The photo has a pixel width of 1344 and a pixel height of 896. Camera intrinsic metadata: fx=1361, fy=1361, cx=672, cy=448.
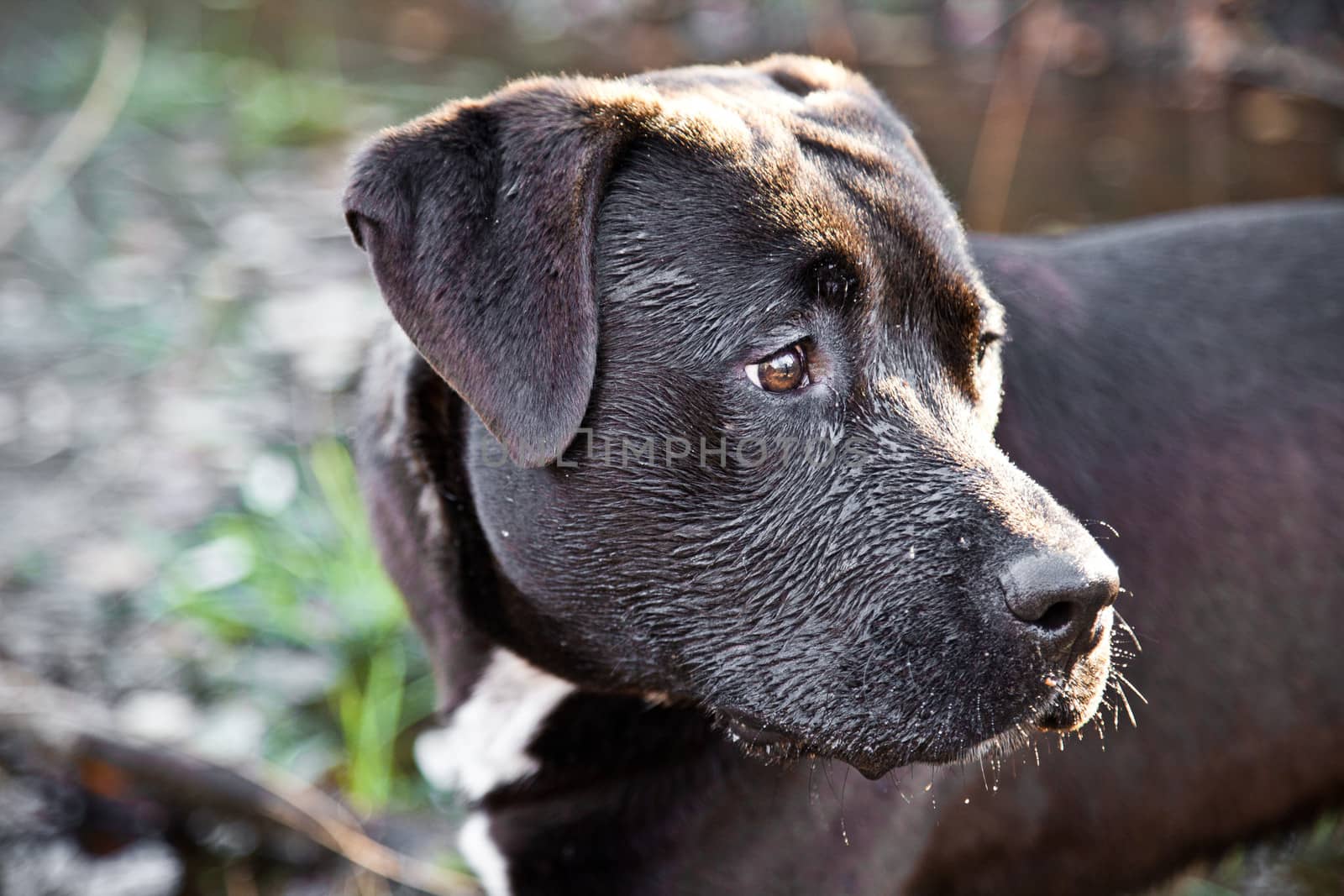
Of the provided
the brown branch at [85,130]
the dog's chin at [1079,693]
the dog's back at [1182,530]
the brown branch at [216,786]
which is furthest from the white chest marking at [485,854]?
the brown branch at [85,130]

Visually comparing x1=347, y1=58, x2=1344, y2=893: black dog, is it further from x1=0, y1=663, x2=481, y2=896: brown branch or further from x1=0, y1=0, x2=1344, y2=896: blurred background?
x1=0, y1=0, x2=1344, y2=896: blurred background

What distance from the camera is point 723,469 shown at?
6.65ft

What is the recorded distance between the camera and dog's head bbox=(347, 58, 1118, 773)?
6.35 feet

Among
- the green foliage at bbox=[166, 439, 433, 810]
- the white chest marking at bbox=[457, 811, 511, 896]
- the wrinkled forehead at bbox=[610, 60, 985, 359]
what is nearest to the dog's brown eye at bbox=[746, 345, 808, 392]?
the wrinkled forehead at bbox=[610, 60, 985, 359]

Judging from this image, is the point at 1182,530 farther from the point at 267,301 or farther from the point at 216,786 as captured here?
the point at 267,301

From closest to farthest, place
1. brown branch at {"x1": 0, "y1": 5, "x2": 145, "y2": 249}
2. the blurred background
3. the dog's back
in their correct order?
the dog's back < the blurred background < brown branch at {"x1": 0, "y1": 5, "x2": 145, "y2": 249}

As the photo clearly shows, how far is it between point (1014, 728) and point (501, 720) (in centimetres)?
96

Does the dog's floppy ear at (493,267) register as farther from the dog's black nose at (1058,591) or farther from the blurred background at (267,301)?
the blurred background at (267,301)

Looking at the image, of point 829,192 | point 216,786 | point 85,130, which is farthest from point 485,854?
point 85,130

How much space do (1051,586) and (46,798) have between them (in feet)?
7.72

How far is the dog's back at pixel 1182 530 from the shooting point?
2.53 meters

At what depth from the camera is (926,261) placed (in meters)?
2.12

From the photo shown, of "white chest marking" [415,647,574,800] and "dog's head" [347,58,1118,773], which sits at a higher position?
"dog's head" [347,58,1118,773]

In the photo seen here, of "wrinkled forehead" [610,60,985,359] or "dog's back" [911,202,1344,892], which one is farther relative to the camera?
"dog's back" [911,202,1344,892]
